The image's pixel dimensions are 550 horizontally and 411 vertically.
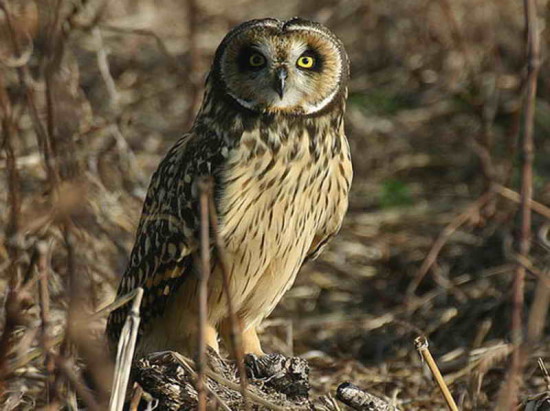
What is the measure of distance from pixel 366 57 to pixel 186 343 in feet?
13.7

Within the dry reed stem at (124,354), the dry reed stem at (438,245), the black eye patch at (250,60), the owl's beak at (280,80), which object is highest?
the black eye patch at (250,60)

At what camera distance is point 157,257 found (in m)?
4.07

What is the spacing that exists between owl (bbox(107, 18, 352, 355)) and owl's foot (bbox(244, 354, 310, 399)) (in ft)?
1.20

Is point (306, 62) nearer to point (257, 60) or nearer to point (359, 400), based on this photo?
point (257, 60)

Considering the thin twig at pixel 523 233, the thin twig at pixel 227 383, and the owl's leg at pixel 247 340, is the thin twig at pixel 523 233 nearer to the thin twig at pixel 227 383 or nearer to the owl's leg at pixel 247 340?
the thin twig at pixel 227 383

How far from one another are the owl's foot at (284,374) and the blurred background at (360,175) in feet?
1.23

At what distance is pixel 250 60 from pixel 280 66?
0.13 m

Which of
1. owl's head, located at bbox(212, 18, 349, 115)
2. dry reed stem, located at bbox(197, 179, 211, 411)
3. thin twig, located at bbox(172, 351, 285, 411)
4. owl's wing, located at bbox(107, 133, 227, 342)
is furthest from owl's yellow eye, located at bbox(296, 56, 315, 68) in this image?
dry reed stem, located at bbox(197, 179, 211, 411)

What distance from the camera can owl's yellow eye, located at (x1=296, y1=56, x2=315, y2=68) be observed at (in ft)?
12.9

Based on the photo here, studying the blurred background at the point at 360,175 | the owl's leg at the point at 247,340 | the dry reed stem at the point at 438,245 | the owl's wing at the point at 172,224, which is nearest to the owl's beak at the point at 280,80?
the owl's wing at the point at 172,224

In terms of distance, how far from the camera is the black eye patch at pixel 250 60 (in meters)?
3.91

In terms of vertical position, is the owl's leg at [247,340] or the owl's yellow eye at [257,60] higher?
the owl's yellow eye at [257,60]

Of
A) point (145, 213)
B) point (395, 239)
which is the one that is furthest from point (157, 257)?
point (395, 239)

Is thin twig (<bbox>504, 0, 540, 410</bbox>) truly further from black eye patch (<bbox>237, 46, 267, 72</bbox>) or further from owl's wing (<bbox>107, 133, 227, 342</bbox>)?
owl's wing (<bbox>107, 133, 227, 342</bbox>)
